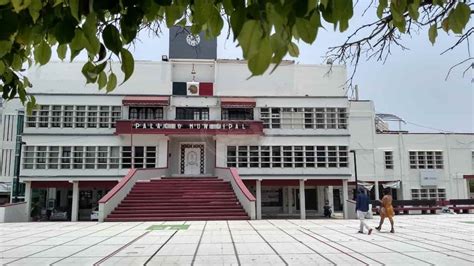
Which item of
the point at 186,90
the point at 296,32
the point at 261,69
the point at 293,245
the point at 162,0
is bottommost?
the point at 293,245

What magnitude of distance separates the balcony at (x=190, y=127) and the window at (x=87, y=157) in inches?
58.7

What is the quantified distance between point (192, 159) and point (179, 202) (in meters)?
7.96

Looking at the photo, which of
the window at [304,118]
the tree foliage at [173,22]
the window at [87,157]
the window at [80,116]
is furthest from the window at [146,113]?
the tree foliage at [173,22]

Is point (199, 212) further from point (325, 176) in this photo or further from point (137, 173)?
point (325, 176)

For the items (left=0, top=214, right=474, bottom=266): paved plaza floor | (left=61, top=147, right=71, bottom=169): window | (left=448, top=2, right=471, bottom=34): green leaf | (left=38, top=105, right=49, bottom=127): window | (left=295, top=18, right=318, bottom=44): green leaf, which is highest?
(left=38, top=105, right=49, bottom=127): window

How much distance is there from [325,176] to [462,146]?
15423mm

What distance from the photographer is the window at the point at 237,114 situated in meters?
Result: 30.1

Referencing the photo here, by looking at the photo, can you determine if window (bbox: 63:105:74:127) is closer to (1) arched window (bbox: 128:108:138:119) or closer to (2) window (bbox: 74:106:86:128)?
(2) window (bbox: 74:106:86:128)

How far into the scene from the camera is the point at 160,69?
3055 cm

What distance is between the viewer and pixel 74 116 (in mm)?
28938

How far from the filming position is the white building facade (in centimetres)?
2844

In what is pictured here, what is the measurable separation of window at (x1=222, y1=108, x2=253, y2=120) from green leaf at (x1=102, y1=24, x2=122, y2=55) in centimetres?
2799

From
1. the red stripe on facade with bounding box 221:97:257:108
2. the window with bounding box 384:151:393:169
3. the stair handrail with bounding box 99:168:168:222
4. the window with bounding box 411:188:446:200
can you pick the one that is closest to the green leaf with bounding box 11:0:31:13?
the stair handrail with bounding box 99:168:168:222

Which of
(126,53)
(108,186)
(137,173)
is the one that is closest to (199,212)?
(137,173)
